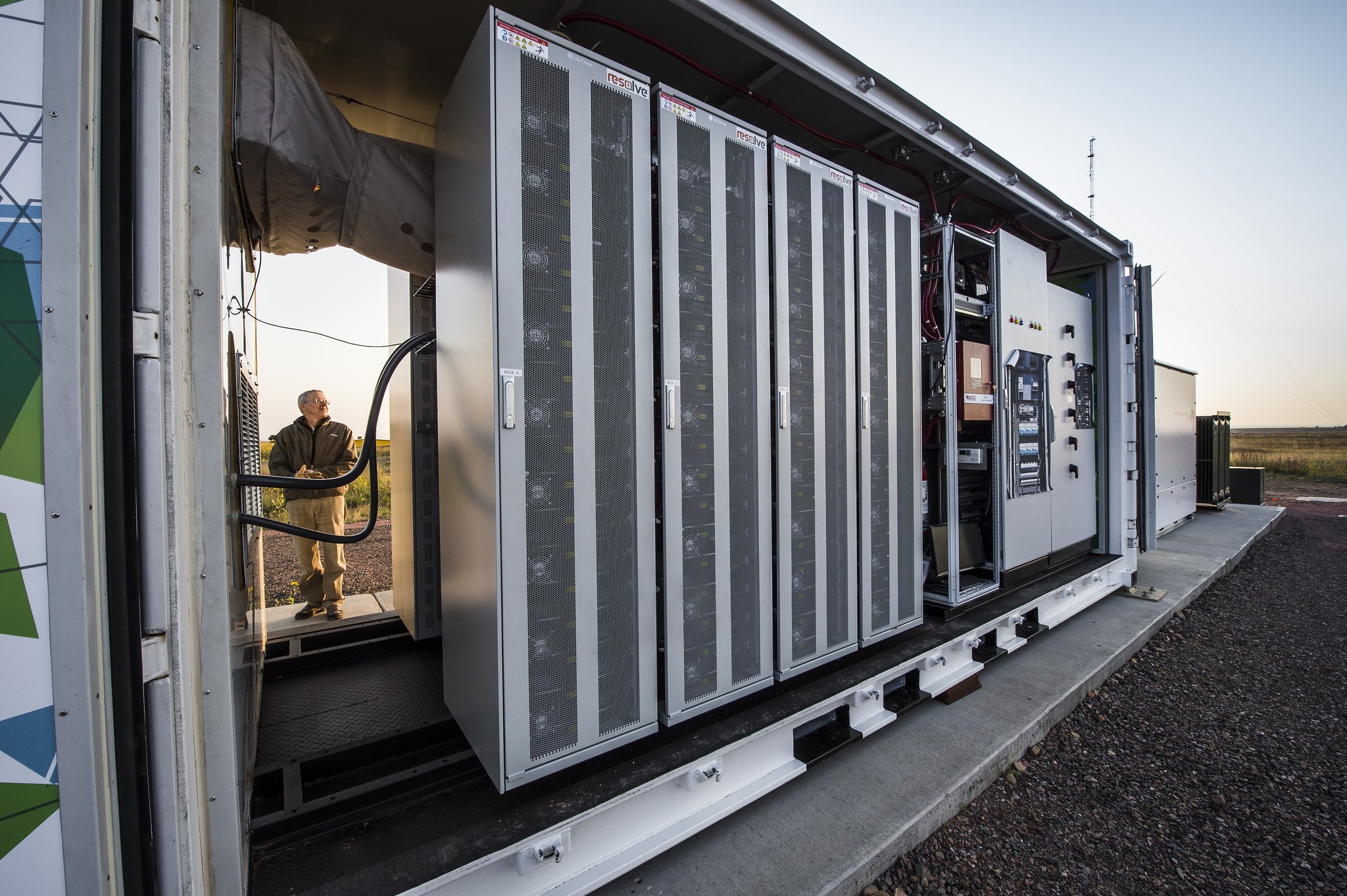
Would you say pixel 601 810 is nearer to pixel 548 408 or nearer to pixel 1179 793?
pixel 548 408

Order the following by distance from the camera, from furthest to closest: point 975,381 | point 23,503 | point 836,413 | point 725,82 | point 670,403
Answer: point 975,381 < point 836,413 < point 725,82 < point 670,403 < point 23,503

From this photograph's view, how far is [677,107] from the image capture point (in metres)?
1.84

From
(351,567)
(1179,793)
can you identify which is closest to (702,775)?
(1179,793)

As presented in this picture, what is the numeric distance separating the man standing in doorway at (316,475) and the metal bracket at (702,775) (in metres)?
2.72

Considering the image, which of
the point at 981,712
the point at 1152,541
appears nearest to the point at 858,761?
the point at 981,712

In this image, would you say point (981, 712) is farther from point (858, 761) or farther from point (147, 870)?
point (147, 870)

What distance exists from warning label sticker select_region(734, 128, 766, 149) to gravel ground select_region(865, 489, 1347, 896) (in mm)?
2615

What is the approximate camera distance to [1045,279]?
3.85 m

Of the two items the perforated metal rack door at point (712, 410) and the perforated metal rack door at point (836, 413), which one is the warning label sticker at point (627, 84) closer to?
the perforated metal rack door at point (712, 410)

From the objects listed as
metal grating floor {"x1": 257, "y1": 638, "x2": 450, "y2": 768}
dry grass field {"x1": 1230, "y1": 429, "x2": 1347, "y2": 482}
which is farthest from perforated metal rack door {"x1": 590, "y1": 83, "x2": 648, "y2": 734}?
dry grass field {"x1": 1230, "y1": 429, "x2": 1347, "y2": 482}

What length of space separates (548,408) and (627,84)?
1.09 meters

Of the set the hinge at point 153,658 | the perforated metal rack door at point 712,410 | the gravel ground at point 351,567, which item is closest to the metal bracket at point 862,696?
the perforated metal rack door at point 712,410

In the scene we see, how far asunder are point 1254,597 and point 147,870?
731cm

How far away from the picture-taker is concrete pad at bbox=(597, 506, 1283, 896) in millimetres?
1688
